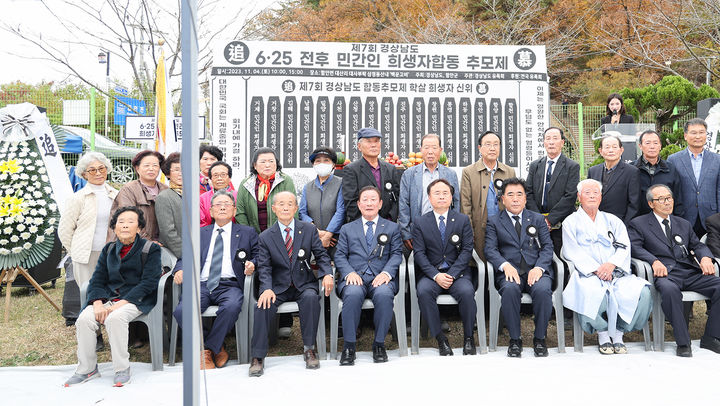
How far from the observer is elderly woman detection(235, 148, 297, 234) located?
4.38m

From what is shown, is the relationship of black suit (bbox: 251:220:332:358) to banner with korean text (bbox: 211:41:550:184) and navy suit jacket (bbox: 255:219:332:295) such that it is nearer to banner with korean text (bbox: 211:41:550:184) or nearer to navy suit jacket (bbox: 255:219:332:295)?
navy suit jacket (bbox: 255:219:332:295)

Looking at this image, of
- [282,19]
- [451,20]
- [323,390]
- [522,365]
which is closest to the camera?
[323,390]

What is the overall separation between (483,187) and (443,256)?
0.80 metres

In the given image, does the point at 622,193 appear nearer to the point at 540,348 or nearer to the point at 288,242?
the point at 540,348

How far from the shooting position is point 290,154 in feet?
20.1

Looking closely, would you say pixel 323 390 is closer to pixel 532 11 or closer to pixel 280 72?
pixel 280 72

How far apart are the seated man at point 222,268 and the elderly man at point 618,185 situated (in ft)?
9.91

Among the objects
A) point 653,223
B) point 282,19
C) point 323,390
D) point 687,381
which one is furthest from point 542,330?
point 282,19

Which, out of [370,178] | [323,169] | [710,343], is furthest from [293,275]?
[710,343]

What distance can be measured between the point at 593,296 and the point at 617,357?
0.46m

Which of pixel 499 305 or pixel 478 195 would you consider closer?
pixel 499 305

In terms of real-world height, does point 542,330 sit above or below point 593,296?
below

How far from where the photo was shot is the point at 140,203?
13.8 feet

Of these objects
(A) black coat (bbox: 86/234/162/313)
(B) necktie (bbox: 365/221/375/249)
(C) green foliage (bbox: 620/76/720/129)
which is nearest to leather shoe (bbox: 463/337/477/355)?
(B) necktie (bbox: 365/221/375/249)
